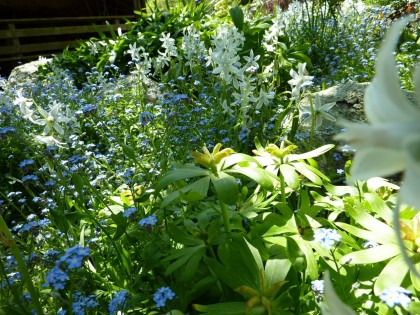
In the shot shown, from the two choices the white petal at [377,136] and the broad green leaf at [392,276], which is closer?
the white petal at [377,136]

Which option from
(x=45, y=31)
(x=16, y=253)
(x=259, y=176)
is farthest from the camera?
(x=45, y=31)

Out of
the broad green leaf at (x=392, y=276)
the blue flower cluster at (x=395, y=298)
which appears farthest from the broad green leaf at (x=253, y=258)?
the blue flower cluster at (x=395, y=298)

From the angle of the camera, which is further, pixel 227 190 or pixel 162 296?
pixel 227 190

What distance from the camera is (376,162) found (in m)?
0.33

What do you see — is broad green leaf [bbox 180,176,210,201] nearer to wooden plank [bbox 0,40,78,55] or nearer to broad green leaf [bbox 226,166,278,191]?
broad green leaf [bbox 226,166,278,191]

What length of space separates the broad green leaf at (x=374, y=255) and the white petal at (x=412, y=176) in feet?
3.31

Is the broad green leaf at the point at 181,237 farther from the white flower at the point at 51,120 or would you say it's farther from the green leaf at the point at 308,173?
the white flower at the point at 51,120

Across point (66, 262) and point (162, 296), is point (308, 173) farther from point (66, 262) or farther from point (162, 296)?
point (66, 262)

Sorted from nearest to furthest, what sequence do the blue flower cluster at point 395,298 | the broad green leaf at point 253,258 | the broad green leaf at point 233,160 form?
the blue flower cluster at point 395,298
the broad green leaf at point 253,258
the broad green leaf at point 233,160

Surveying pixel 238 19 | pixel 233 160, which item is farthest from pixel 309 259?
pixel 238 19

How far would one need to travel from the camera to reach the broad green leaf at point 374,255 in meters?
1.25

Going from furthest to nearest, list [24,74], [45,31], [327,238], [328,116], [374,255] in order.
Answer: [45,31], [24,74], [328,116], [374,255], [327,238]

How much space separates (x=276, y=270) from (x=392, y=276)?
1.15 ft

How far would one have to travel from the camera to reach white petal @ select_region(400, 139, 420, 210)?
1.02 ft
